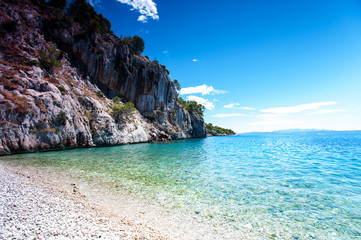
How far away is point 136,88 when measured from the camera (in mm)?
59969

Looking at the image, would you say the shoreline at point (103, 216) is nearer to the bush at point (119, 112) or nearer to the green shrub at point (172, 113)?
the bush at point (119, 112)

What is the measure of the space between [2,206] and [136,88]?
57358 millimetres

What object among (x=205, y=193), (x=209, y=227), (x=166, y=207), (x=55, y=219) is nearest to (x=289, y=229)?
(x=209, y=227)

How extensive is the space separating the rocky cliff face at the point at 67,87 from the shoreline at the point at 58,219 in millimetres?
20363

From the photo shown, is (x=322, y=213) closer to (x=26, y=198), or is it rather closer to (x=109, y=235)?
(x=109, y=235)

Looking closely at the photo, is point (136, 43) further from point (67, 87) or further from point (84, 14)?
point (67, 87)

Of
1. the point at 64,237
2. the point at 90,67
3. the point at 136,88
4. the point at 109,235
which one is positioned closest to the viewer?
the point at 64,237

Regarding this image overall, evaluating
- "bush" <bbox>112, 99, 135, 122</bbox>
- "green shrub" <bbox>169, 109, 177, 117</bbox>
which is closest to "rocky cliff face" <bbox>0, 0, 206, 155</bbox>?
"bush" <bbox>112, 99, 135, 122</bbox>

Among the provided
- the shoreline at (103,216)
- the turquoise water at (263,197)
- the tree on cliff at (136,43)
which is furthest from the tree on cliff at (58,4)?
the shoreline at (103,216)

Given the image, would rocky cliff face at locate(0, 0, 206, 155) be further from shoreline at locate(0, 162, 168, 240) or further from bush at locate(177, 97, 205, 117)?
bush at locate(177, 97, 205, 117)

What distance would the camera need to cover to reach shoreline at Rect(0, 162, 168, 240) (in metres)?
4.43

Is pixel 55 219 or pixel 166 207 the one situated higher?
pixel 55 219

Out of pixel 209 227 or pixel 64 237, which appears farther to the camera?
pixel 209 227

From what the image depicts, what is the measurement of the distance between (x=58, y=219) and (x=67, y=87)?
122 ft
